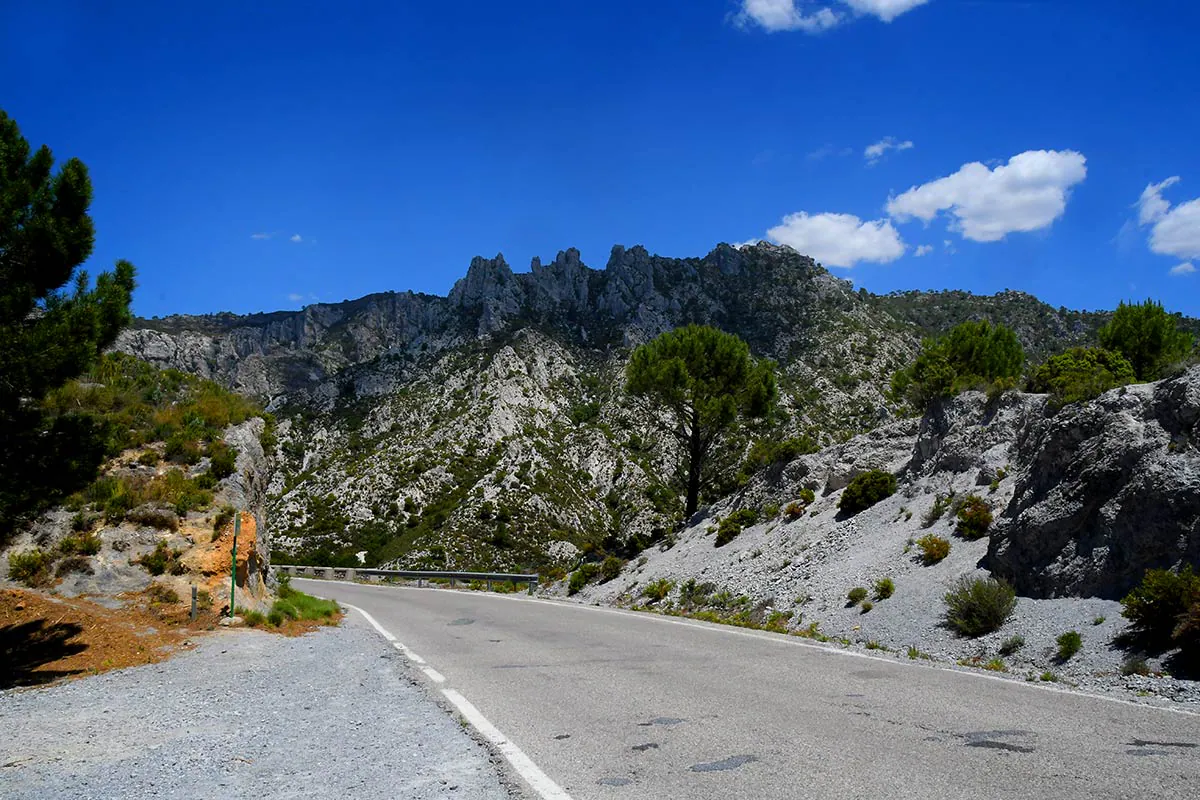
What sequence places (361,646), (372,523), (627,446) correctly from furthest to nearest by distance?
1. (627,446)
2. (372,523)
3. (361,646)

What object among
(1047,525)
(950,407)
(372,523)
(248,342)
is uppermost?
(248,342)

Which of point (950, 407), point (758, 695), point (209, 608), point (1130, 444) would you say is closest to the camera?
Result: point (758, 695)

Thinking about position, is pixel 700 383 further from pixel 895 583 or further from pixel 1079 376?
pixel 895 583

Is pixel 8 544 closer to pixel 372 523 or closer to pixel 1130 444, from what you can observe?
pixel 1130 444

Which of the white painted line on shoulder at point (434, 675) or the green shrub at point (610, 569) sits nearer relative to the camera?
the white painted line on shoulder at point (434, 675)

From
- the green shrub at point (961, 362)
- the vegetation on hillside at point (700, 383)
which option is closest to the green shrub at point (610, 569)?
the vegetation on hillside at point (700, 383)

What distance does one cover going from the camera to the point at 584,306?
93188 millimetres

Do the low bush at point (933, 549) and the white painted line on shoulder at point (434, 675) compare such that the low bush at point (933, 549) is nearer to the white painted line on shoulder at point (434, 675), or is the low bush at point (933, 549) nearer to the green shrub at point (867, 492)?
the green shrub at point (867, 492)

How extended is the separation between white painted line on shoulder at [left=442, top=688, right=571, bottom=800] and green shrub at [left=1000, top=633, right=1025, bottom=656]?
739 cm

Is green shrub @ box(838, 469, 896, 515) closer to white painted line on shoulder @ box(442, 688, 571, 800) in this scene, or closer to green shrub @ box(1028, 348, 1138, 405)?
green shrub @ box(1028, 348, 1138, 405)

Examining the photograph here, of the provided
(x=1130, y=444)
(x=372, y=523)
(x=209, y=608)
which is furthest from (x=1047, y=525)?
(x=372, y=523)

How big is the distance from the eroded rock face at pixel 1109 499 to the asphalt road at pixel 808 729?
3826 mm

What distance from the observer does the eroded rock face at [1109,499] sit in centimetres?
1007

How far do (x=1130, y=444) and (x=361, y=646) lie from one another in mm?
13314
